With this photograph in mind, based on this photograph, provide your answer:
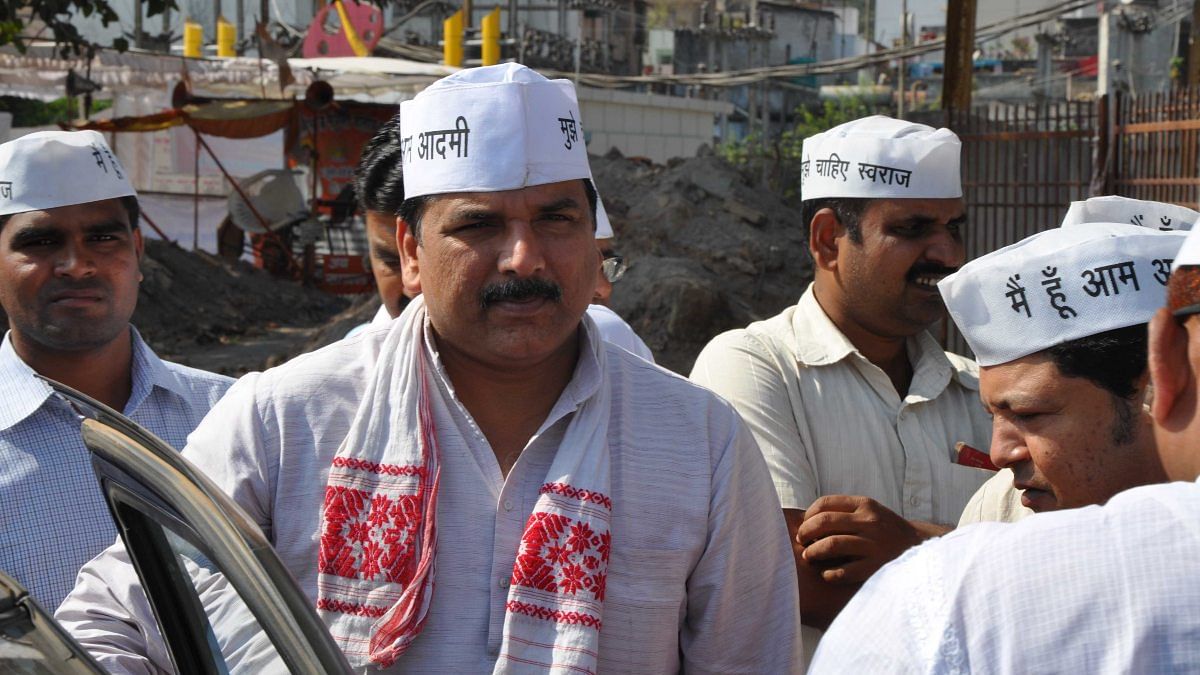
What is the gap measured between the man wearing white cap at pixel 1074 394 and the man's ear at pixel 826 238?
108cm

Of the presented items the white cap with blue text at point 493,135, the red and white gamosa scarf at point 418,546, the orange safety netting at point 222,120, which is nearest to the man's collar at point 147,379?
the white cap with blue text at point 493,135

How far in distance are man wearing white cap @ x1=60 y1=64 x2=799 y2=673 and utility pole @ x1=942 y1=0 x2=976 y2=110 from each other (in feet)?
35.5

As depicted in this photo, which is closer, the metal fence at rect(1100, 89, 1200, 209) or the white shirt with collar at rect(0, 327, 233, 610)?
the white shirt with collar at rect(0, 327, 233, 610)

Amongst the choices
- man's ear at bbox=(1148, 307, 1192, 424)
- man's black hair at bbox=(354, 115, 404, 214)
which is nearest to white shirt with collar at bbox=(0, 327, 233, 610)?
man's black hair at bbox=(354, 115, 404, 214)

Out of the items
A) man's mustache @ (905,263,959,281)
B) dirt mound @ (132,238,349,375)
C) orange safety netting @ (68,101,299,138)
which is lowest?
dirt mound @ (132,238,349,375)

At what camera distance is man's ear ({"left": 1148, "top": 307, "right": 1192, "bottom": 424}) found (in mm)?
1449

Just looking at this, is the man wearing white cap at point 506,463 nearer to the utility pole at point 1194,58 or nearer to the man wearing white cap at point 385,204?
the man wearing white cap at point 385,204

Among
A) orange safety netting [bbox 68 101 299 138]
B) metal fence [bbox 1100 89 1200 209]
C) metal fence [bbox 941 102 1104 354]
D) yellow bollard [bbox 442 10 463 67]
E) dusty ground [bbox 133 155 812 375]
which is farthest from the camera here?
yellow bollard [bbox 442 10 463 67]

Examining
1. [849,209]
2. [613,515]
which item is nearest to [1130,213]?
[849,209]

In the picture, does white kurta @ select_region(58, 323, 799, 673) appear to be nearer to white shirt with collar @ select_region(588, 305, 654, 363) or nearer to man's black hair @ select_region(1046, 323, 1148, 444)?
man's black hair @ select_region(1046, 323, 1148, 444)

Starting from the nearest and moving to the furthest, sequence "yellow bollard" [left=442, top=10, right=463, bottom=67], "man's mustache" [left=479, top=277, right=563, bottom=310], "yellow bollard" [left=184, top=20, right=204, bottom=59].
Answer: "man's mustache" [left=479, top=277, right=563, bottom=310], "yellow bollard" [left=442, top=10, right=463, bottom=67], "yellow bollard" [left=184, top=20, right=204, bottom=59]

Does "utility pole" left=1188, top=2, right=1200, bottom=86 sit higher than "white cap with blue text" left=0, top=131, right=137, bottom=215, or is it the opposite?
"utility pole" left=1188, top=2, right=1200, bottom=86

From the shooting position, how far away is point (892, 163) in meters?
3.51

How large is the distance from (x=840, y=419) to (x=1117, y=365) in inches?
40.9
